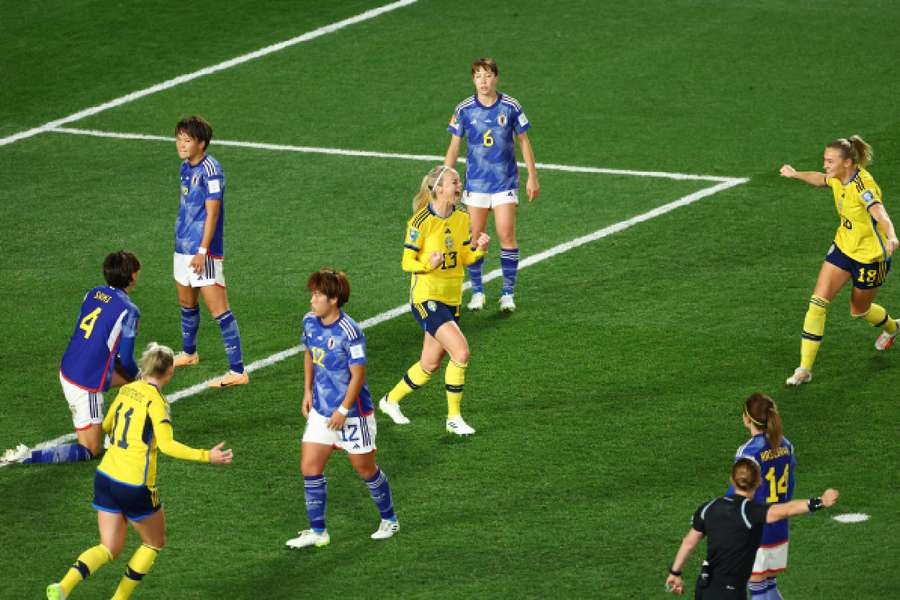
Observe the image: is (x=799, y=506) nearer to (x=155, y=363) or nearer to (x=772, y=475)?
(x=772, y=475)

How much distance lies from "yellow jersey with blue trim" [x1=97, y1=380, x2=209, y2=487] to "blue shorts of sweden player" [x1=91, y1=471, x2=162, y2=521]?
0.04 metres

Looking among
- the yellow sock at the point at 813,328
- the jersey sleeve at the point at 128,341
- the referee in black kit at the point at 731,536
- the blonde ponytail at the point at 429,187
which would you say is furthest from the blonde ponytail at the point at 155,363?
the yellow sock at the point at 813,328

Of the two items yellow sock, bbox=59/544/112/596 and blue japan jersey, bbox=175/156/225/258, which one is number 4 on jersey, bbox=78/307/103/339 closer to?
blue japan jersey, bbox=175/156/225/258

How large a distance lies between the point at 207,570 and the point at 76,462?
238 centimetres

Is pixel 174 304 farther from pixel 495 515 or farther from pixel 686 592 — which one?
pixel 686 592

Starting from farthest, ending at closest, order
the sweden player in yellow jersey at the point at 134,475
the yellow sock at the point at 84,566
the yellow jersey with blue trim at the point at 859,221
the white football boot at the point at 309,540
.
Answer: the yellow jersey with blue trim at the point at 859,221
the white football boot at the point at 309,540
the sweden player in yellow jersey at the point at 134,475
the yellow sock at the point at 84,566

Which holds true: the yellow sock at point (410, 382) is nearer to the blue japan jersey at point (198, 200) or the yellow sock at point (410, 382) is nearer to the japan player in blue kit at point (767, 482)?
the blue japan jersey at point (198, 200)

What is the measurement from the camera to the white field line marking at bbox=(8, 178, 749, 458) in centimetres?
1459

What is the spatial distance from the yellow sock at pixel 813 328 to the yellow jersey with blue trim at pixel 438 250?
10.5 ft

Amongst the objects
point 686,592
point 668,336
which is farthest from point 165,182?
point 686,592

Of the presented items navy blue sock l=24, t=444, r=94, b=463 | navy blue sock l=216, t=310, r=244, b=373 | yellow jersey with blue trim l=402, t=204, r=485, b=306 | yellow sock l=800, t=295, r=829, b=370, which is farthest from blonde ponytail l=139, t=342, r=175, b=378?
yellow sock l=800, t=295, r=829, b=370

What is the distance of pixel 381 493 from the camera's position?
11.4 meters

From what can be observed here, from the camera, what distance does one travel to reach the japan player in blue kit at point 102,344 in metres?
12.4

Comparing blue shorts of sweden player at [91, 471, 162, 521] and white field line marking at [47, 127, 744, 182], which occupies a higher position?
white field line marking at [47, 127, 744, 182]
